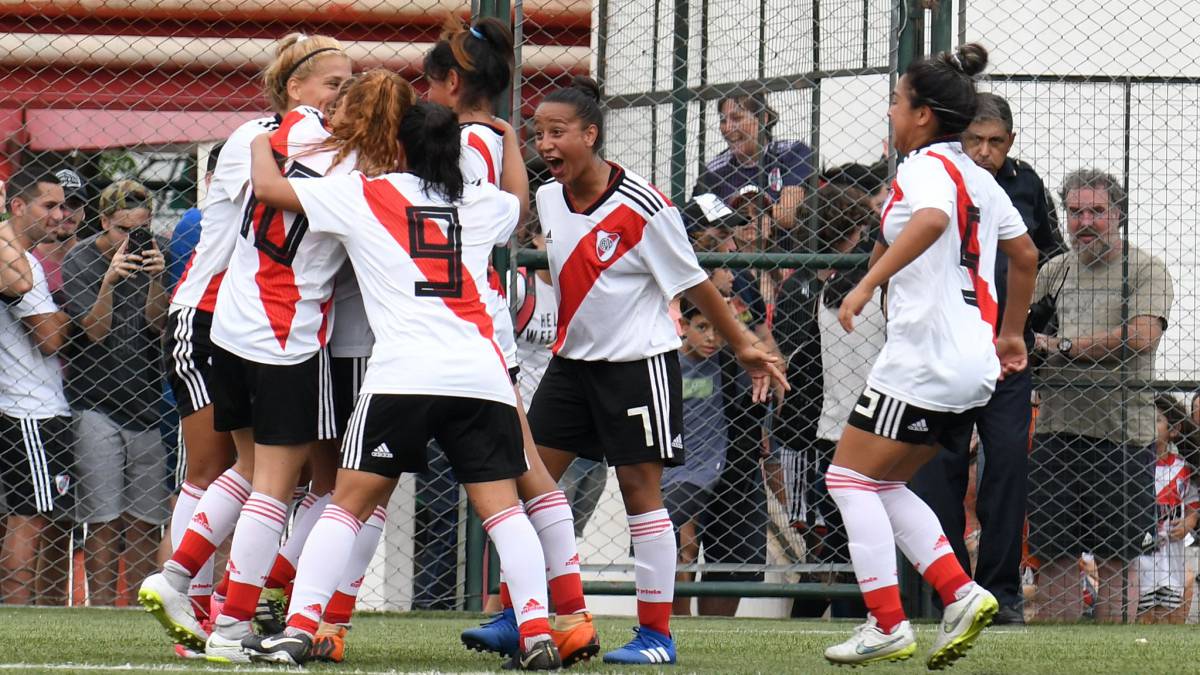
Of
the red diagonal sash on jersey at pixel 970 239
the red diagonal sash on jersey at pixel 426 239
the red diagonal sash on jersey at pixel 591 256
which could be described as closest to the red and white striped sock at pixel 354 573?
the red diagonal sash on jersey at pixel 426 239

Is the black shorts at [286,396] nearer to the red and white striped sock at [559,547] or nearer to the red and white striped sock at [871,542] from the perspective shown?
the red and white striped sock at [559,547]

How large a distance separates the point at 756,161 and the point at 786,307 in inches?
24.6

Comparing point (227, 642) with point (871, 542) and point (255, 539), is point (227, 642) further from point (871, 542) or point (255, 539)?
point (871, 542)

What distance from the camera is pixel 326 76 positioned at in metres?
4.85

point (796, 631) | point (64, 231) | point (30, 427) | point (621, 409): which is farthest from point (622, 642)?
point (64, 231)

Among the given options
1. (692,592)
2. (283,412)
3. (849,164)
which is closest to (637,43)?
(849,164)

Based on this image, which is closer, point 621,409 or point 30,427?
point 621,409

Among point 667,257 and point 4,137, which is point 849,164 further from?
point 4,137

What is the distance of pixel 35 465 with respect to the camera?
7.07 meters

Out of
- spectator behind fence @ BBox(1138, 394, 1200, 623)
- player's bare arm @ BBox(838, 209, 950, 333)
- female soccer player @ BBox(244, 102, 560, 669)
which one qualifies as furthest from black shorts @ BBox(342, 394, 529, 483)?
spectator behind fence @ BBox(1138, 394, 1200, 623)

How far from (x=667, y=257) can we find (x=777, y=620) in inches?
113

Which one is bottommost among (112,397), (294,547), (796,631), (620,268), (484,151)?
(796,631)

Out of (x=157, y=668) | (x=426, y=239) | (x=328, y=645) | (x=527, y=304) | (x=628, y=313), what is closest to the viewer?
(x=157, y=668)

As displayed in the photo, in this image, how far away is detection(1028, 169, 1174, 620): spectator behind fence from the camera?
718 centimetres
